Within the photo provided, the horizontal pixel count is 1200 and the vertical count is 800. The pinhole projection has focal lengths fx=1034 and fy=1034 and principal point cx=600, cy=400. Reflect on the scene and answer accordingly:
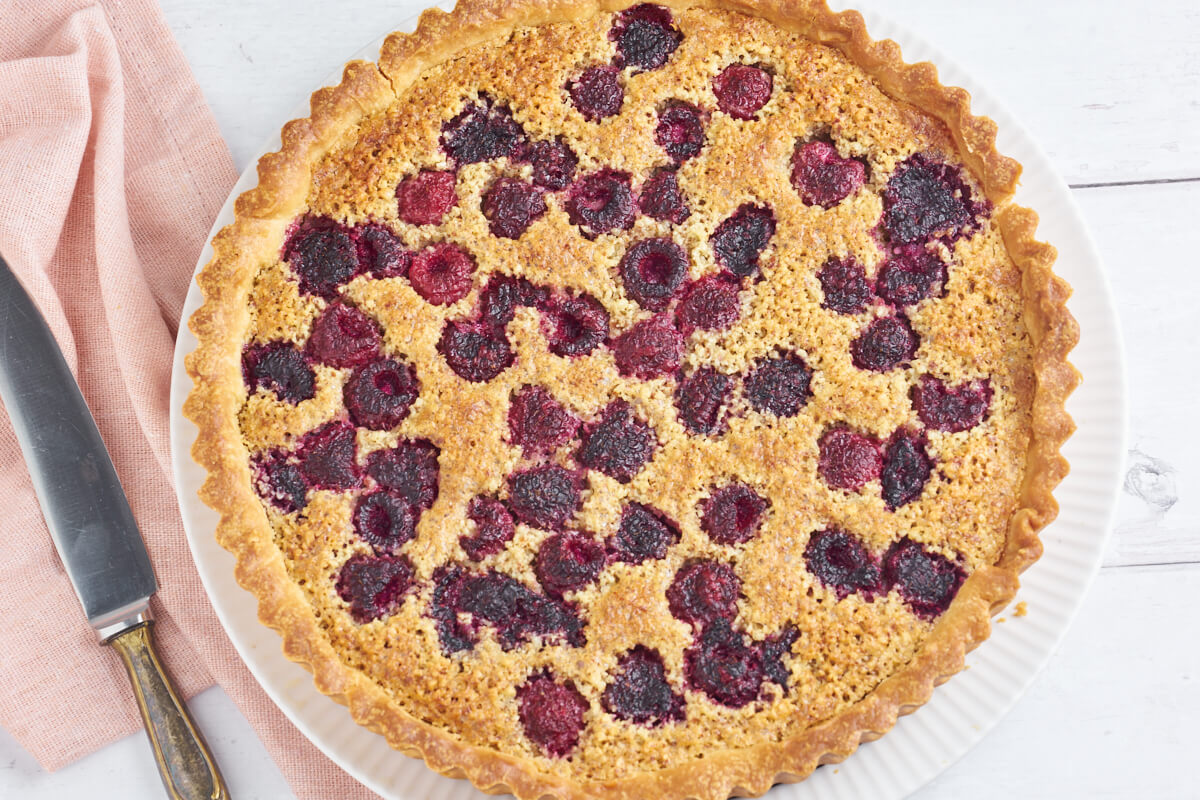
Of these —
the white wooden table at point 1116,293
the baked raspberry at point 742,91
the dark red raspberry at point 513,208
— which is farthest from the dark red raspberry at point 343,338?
the baked raspberry at point 742,91

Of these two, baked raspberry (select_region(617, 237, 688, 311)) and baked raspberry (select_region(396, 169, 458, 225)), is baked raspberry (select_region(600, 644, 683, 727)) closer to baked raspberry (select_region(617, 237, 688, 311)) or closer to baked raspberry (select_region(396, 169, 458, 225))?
baked raspberry (select_region(617, 237, 688, 311))

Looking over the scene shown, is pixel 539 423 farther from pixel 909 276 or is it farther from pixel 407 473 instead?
pixel 909 276

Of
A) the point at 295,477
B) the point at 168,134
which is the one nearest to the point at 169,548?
the point at 295,477

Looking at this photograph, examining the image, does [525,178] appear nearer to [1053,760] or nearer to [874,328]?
[874,328]

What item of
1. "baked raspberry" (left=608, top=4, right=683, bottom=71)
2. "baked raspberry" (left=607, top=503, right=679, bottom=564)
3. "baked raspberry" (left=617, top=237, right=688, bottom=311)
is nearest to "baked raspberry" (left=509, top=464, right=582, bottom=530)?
"baked raspberry" (left=607, top=503, right=679, bottom=564)

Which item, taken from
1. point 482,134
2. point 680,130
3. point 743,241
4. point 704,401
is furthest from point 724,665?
point 482,134

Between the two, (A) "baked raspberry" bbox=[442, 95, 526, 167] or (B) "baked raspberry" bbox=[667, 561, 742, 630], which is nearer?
(B) "baked raspberry" bbox=[667, 561, 742, 630]

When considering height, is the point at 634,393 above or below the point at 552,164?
below
